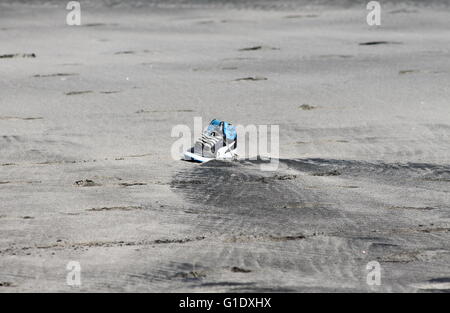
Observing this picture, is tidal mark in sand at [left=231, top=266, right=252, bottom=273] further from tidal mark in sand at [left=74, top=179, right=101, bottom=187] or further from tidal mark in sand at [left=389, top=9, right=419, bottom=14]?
tidal mark in sand at [left=389, top=9, right=419, bottom=14]

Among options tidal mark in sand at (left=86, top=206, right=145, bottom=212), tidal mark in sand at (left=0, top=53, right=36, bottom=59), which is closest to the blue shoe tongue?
tidal mark in sand at (left=86, top=206, right=145, bottom=212)

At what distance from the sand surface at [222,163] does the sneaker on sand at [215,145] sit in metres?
0.14

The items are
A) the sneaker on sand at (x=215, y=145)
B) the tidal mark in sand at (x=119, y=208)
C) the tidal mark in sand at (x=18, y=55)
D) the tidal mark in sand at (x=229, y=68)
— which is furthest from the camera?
the tidal mark in sand at (x=18, y=55)

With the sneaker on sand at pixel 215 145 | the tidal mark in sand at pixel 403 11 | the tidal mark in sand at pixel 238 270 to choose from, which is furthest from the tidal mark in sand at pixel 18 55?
the tidal mark in sand at pixel 238 270

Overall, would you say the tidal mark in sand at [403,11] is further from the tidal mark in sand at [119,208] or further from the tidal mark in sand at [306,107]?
the tidal mark in sand at [119,208]

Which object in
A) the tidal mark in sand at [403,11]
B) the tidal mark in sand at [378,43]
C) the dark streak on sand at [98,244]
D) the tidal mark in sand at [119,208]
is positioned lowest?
the dark streak on sand at [98,244]

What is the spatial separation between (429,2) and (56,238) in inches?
426

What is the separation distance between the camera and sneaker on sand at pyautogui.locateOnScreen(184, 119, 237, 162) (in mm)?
7125

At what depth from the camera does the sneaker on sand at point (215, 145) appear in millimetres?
7125

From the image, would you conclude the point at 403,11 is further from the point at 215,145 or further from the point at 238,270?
the point at 238,270

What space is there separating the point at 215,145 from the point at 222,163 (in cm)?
18

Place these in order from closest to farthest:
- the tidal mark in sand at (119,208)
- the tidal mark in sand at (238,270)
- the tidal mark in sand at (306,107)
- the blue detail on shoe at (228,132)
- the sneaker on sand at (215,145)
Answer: the tidal mark in sand at (238,270), the tidal mark in sand at (119,208), the sneaker on sand at (215,145), the blue detail on shoe at (228,132), the tidal mark in sand at (306,107)

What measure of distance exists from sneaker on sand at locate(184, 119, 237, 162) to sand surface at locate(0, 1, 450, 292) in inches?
5.7
